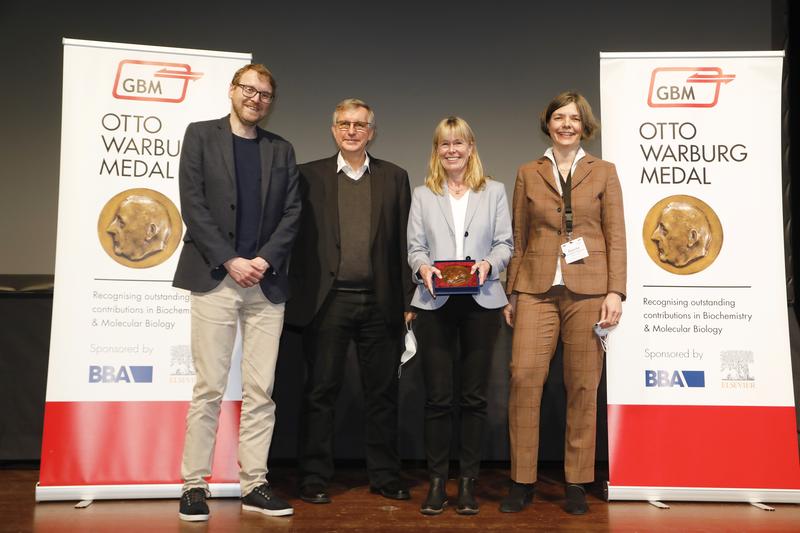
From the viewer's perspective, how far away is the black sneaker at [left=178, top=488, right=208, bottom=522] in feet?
8.68

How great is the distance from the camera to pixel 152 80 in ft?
10.1

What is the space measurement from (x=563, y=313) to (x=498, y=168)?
5.49 ft

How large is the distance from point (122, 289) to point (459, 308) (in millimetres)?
1600

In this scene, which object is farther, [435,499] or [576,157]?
[576,157]

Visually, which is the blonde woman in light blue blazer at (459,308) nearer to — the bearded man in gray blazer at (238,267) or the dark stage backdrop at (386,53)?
the bearded man in gray blazer at (238,267)

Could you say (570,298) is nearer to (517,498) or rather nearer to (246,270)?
(517,498)

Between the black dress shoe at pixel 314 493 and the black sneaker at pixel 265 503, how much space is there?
0.14 meters

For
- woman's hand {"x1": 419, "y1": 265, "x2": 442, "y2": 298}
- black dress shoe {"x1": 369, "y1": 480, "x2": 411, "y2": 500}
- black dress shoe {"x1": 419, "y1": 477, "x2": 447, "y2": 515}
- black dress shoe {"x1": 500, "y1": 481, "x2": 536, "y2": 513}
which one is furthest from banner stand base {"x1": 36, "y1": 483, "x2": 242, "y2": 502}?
woman's hand {"x1": 419, "y1": 265, "x2": 442, "y2": 298}

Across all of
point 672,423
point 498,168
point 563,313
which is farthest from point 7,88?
point 672,423

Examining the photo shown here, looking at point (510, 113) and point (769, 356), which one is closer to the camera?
point (769, 356)

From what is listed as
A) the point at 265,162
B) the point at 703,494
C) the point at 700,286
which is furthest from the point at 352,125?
the point at 703,494

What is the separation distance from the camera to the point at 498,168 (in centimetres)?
426

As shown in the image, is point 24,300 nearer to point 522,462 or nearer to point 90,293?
point 90,293

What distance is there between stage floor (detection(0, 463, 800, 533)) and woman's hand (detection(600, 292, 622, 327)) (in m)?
0.84
